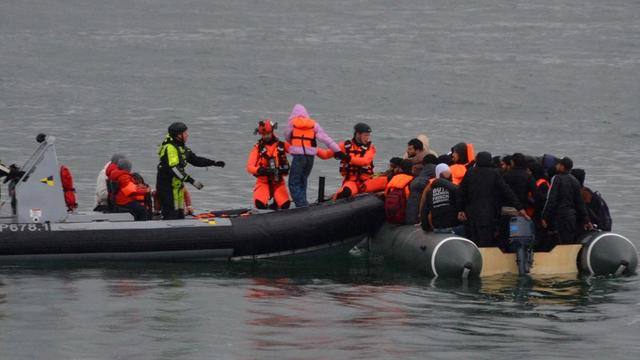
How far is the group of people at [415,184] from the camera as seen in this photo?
17172 mm

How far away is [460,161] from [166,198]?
409 centimetres

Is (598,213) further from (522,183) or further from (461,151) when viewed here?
(461,151)

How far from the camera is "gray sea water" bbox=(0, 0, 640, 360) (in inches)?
557

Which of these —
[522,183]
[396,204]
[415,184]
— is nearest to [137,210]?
[396,204]

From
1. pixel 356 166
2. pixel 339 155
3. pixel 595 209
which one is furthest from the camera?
pixel 356 166

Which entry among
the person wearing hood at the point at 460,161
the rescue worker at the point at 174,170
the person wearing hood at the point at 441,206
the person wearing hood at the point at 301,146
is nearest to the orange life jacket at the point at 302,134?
the person wearing hood at the point at 301,146

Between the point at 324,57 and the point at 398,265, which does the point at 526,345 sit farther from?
the point at 324,57

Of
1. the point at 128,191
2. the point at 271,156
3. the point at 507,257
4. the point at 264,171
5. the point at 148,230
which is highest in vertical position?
the point at 271,156

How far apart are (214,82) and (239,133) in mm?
13694

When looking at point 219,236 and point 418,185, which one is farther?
point 219,236

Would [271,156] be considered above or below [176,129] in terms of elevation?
below

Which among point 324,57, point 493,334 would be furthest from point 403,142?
point 493,334

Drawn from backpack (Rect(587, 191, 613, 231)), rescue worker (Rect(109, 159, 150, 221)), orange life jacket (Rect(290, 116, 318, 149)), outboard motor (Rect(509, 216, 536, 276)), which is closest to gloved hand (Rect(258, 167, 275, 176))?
orange life jacket (Rect(290, 116, 318, 149))

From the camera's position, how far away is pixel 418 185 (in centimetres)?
1786
